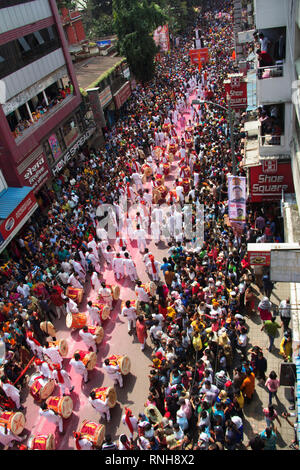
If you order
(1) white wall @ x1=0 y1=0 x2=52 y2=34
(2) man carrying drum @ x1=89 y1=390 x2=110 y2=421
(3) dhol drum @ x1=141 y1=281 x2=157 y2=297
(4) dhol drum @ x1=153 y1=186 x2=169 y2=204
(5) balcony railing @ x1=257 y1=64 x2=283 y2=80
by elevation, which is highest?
(1) white wall @ x1=0 y1=0 x2=52 y2=34

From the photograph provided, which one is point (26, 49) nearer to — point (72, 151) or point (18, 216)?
point (72, 151)

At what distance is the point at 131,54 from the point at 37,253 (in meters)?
21.2

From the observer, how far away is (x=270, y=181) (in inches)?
517

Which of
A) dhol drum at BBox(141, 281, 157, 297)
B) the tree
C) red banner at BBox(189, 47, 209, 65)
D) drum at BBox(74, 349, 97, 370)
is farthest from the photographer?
the tree

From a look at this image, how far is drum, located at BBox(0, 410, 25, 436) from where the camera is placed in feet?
29.9

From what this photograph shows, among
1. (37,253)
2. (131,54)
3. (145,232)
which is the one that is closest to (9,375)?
(37,253)

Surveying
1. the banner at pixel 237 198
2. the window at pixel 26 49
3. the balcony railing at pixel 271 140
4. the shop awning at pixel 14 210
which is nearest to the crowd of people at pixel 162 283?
the shop awning at pixel 14 210

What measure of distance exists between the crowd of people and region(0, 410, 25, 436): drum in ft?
2.46

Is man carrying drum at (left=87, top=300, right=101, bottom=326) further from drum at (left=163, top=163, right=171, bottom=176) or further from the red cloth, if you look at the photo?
drum at (left=163, top=163, right=171, bottom=176)

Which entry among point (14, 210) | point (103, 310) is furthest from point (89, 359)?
point (14, 210)

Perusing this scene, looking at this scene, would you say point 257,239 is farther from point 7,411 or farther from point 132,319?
point 7,411

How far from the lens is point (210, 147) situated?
19297 millimetres

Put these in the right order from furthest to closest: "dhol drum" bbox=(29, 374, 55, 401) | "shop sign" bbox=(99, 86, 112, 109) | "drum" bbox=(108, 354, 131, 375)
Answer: "shop sign" bbox=(99, 86, 112, 109) → "dhol drum" bbox=(29, 374, 55, 401) → "drum" bbox=(108, 354, 131, 375)

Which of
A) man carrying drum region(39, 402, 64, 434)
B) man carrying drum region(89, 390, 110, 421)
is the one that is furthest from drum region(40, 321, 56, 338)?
man carrying drum region(89, 390, 110, 421)
